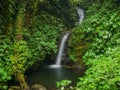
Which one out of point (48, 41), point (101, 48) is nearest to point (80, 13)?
point (48, 41)

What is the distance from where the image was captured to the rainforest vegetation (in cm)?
Result: 931

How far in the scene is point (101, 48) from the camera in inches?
514

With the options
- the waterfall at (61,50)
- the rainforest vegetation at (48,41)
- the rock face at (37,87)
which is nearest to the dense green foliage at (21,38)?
the rainforest vegetation at (48,41)

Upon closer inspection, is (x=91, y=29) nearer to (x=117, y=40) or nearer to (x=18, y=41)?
(x=117, y=40)

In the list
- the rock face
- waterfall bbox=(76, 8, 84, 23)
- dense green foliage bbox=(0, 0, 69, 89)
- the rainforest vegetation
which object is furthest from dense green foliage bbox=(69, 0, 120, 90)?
waterfall bbox=(76, 8, 84, 23)

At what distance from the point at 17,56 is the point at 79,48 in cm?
461

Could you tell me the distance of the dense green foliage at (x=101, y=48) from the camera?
23.3 ft

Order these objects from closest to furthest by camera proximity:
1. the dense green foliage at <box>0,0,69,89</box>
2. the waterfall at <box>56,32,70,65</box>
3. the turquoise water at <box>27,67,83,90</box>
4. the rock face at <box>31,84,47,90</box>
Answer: the dense green foliage at <box>0,0,69,89</box>, the rock face at <box>31,84,47,90</box>, the turquoise water at <box>27,67,83,90</box>, the waterfall at <box>56,32,70,65</box>

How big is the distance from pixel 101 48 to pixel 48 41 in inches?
202

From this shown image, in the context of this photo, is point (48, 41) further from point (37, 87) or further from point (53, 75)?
point (37, 87)

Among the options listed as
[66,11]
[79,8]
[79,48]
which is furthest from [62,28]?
[79,8]

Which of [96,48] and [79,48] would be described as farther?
[79,48]

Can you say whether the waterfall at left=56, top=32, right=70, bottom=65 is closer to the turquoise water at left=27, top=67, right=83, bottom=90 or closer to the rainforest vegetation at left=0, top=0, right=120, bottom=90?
the rainforest vegetation at left=0, top=0, right=120, bottom=90

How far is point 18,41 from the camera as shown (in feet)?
45.1
